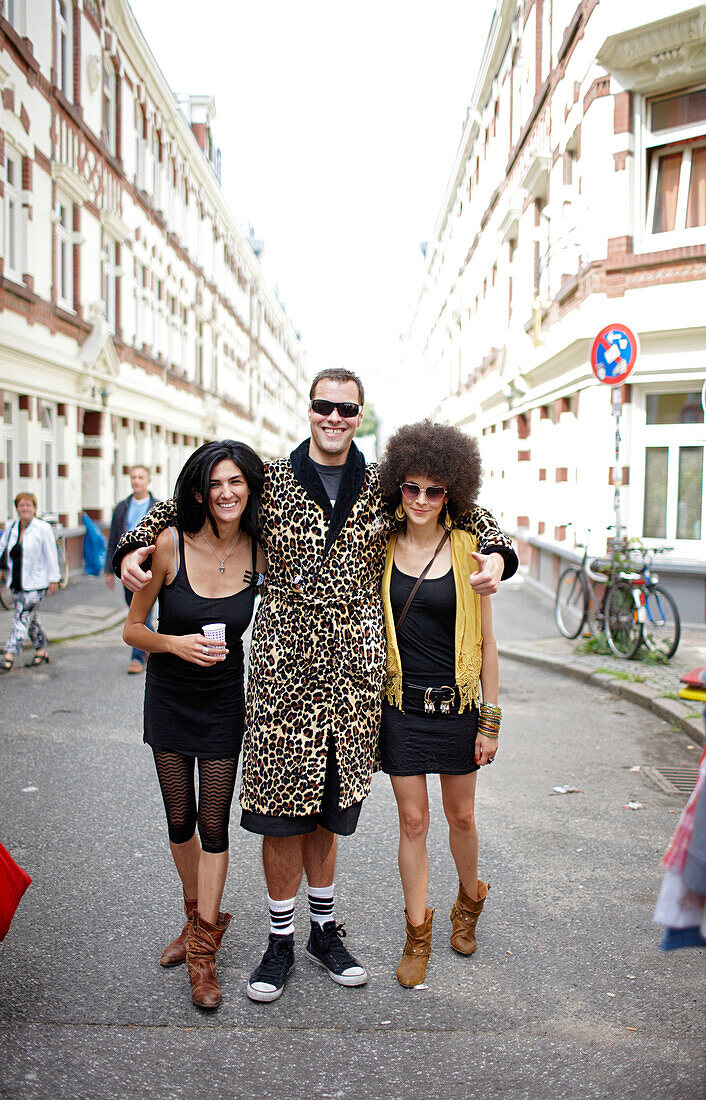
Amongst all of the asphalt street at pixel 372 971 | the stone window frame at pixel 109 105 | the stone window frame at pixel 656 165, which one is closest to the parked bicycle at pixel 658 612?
the asphalt street at pixel 372 971

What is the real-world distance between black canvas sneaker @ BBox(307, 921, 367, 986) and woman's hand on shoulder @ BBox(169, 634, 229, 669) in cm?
111

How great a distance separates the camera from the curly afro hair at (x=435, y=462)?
338 centimetres

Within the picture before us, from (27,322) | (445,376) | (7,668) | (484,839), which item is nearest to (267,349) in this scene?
(445,376)

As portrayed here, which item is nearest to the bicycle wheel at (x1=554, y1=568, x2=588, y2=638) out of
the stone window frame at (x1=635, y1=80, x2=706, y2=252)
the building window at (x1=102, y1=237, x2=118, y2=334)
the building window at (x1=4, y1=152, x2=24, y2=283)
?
the stone window frame at (x1=635, y1=80, x2=706, y2=252)

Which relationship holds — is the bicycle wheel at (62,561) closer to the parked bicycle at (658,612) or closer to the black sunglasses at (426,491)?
the parked bicycle at (658,612)

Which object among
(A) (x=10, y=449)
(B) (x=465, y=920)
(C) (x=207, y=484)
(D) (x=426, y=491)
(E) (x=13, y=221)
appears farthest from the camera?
(A) (x=10, y=449)

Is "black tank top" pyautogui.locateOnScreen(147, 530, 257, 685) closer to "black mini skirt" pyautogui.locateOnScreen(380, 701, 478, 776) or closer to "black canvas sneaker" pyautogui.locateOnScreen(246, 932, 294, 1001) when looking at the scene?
"black mini skirt" pyautogui.locateOnScreen(380, 701, 478, 776)

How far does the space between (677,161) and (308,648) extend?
11674mm

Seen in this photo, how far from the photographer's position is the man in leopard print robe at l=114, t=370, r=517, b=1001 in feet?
10.6

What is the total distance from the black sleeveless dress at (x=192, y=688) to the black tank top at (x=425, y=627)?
21.7 inches

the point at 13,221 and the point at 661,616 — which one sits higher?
the point at 13,221

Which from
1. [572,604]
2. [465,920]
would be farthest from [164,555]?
[572,604]

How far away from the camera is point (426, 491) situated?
132 inches

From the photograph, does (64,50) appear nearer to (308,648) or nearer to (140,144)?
(140,144)
